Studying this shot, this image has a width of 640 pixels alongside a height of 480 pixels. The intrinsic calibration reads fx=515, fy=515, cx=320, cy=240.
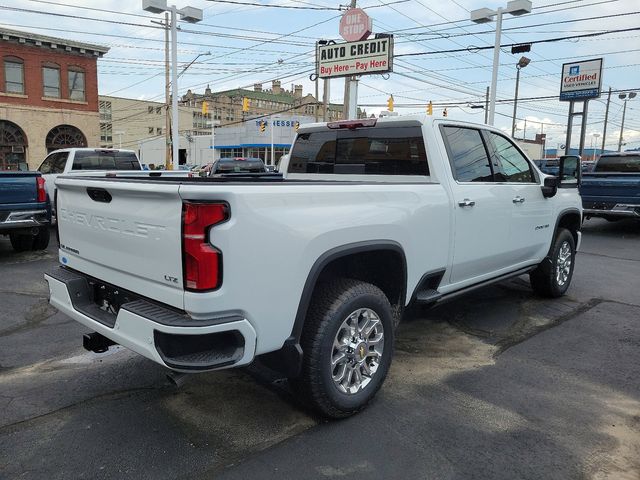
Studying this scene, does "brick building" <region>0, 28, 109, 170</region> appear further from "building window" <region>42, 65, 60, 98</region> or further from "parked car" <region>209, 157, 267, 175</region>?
"parked car" <region>209, 157, 267, 175</region>

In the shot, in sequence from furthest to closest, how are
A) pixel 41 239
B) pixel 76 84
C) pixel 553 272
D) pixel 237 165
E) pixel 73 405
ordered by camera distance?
1. pixel 76 84
2. pixel 237 165
3. pixel 41 239
4. pixel 553 272
5. pixel 73 405

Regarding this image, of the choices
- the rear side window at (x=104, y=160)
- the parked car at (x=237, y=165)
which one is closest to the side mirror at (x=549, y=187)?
the rear side window at (x=104, y=160)

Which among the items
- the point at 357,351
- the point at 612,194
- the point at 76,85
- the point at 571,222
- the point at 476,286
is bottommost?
the point at 357,351

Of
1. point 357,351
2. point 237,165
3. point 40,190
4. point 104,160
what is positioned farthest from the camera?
point 237,165

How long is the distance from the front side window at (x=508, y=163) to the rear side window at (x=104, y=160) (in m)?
9.90

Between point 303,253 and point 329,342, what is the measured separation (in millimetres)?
585

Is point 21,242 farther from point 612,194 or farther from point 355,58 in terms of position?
point 355,58

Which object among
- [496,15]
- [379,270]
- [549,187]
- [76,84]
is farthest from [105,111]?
[379,270]

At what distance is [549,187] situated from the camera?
17.3ft

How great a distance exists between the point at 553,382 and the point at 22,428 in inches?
145

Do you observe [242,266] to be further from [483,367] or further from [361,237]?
[483,367]

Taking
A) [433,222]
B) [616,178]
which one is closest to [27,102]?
[616,178]

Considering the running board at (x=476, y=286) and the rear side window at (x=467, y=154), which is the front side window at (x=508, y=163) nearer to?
the rear side window at (x=467, y=154)

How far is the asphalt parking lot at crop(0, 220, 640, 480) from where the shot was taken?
110 inches
